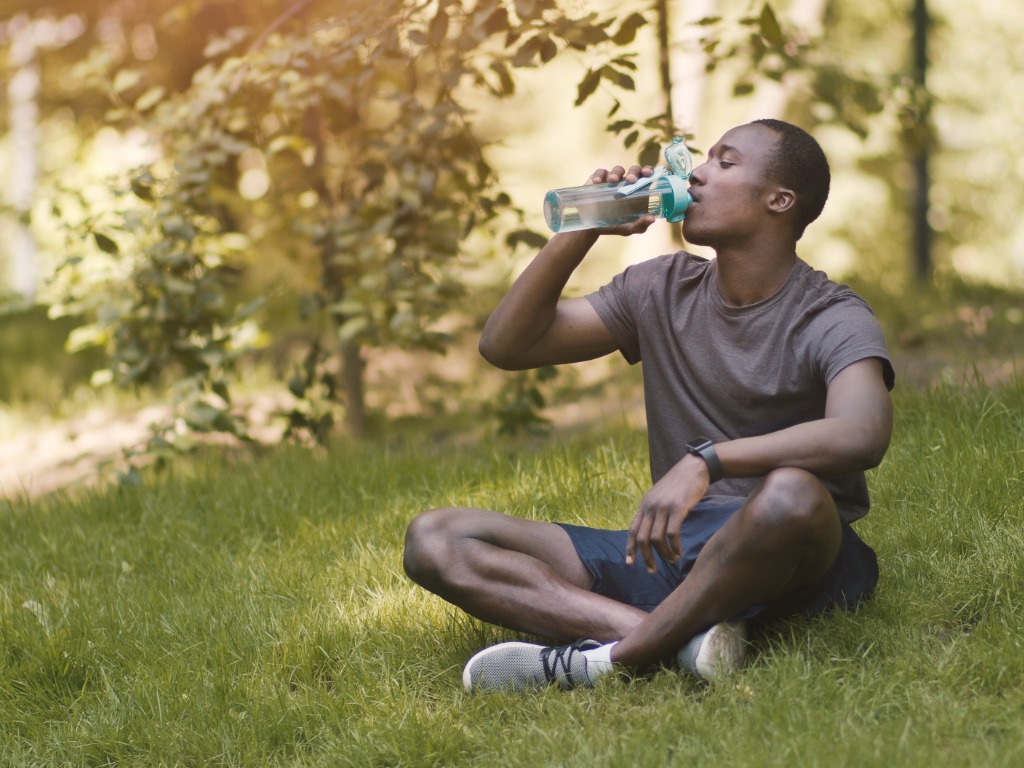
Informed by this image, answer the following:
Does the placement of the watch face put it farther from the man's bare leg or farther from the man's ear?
the man's ear

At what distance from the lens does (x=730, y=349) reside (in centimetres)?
302

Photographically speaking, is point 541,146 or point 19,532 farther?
point 541,146

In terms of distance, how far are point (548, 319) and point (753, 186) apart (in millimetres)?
697

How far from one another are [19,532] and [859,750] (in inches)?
139

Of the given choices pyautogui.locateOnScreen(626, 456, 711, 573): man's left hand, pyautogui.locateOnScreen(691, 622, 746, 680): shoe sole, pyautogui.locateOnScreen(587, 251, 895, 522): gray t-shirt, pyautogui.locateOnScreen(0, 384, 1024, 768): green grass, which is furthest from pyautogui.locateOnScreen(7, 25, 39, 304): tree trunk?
pyautogui.locateOnScreen(691, 622, 746, 680): shoe sole

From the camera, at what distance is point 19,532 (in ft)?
14.7

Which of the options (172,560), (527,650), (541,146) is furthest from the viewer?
(541,146)

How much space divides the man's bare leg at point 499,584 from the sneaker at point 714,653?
218mm

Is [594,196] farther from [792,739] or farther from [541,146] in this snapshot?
[541,146]

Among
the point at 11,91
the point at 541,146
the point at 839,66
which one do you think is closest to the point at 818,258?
the point at 541,146

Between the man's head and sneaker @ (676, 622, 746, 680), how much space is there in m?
1.04

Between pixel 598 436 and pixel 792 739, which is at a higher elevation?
pixel 792 739

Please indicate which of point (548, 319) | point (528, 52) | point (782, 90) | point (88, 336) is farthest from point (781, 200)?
point (782, 90)


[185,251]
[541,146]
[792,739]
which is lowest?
[541,146]
